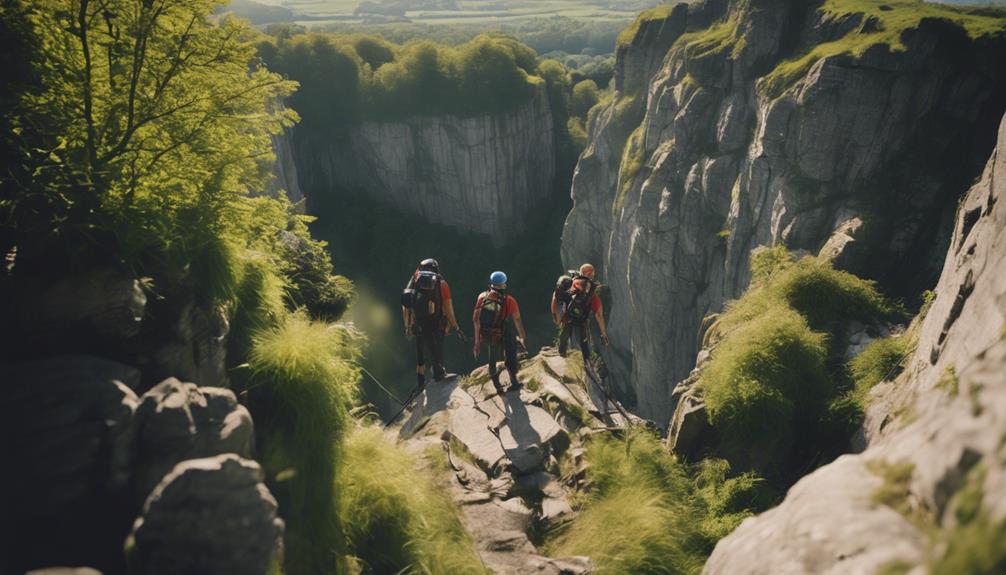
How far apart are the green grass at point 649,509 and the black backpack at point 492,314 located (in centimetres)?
313

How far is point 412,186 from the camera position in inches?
2296

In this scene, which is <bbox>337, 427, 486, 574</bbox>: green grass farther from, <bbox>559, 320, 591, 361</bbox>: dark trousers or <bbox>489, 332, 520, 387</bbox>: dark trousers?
<bbox>559, 320, 591, 361</bbox>: dark trousers

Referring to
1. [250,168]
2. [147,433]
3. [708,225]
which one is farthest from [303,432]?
[708,225]

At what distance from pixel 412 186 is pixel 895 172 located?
46596mm

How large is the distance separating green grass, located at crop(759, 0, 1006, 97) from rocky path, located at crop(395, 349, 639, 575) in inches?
699

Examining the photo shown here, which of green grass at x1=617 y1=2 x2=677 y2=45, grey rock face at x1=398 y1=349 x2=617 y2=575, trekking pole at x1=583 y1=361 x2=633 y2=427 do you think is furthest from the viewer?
green grass at x1=617 y1=2 x2=677 y2=45

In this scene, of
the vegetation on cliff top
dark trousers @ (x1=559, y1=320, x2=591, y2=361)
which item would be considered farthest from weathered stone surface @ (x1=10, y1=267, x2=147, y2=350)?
dark trousers @ (x1=559, y1=320, x2=591, y2=361)

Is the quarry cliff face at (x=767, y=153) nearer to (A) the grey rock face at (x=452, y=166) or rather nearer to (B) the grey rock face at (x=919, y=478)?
(B) the grey rock face at (x=919, y=478)

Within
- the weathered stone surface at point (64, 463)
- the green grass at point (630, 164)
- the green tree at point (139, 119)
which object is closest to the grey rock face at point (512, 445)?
the weathered stone surface at point (64, 463)

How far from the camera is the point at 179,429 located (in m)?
5.11

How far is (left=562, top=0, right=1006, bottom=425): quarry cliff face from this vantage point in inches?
706

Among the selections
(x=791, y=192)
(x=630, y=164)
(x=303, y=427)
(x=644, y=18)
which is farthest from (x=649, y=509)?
(x=644, y=18)

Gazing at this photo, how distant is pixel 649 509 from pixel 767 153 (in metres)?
20.4

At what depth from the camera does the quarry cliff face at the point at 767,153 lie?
1794cm
